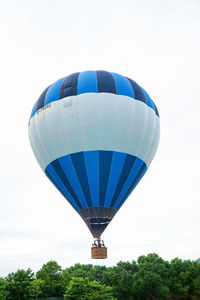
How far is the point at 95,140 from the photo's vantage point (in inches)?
867

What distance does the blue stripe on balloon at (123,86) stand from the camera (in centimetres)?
2323

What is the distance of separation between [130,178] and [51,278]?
77.9 feet

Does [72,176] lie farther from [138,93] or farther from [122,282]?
[122,282]

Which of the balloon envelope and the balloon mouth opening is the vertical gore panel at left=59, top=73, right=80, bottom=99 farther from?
the balloon mouth opening

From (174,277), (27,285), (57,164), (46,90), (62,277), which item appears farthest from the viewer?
(62,277)

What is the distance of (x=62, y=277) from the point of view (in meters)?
39.8

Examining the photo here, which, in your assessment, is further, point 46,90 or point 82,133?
point 46,90

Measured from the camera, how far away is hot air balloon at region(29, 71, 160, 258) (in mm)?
22031

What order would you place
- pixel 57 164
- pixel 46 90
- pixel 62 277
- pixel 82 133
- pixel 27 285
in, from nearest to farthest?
pixel 82 133 < pixel 57 164 < pixel 46 90 < pixel 27 285 < pixel 62 277

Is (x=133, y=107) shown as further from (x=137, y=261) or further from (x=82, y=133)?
(x=137, y=261)

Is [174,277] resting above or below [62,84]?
below

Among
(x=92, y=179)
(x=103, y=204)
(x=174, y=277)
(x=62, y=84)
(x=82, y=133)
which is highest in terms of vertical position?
(x=62, y=84)

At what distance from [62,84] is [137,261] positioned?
28.1 metres

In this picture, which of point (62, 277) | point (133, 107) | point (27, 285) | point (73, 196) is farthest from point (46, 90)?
point (62, 277)
